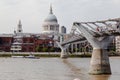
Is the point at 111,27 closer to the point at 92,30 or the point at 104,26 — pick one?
the point at 104,26

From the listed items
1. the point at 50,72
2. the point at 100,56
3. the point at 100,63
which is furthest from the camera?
the point at 50,72

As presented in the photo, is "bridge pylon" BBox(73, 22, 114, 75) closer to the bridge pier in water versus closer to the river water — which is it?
the bridge pier in water

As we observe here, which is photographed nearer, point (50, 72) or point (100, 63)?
point (100, 63)

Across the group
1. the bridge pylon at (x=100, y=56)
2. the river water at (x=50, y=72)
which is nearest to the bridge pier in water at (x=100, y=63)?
the bridge pylon at (x=100, y=56)

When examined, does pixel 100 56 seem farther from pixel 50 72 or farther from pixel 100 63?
pixel 50 72

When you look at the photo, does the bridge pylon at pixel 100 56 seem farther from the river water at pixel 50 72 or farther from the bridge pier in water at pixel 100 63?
the river water at pixel 50 72

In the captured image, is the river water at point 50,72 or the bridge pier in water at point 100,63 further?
the bridge pier in water at point 100,63

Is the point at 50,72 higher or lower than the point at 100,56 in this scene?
lower

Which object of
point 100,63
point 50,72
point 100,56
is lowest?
point 50,72

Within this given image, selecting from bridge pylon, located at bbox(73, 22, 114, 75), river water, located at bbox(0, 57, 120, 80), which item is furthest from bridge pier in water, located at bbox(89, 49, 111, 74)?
river water, located at bbox(0, 57, 120, 80)

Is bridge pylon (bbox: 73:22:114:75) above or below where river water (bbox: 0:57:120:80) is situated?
above

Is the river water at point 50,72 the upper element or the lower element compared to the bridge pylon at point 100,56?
lower

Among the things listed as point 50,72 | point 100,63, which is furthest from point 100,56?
point 50,72

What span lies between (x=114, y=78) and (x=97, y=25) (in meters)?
6.61
